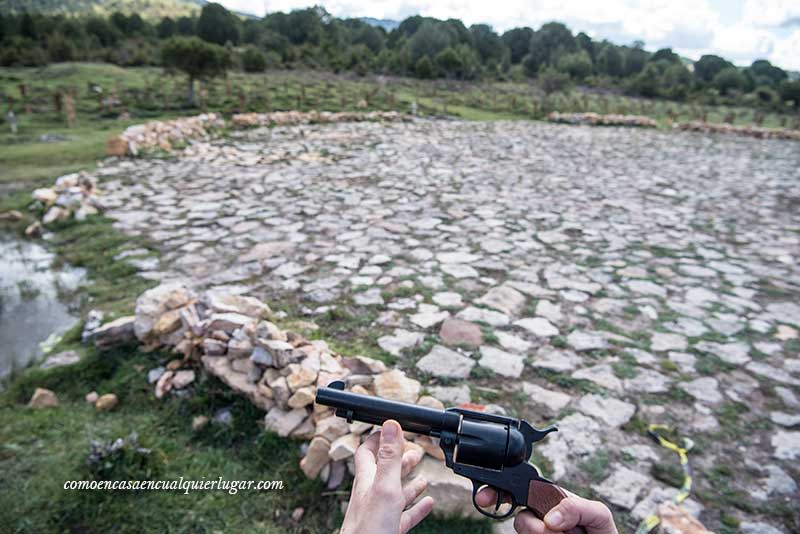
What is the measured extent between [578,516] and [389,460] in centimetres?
56

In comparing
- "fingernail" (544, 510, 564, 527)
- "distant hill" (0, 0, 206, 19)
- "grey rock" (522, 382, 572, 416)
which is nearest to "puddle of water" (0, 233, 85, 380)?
"grey rock" (522, 382, 572, 416)

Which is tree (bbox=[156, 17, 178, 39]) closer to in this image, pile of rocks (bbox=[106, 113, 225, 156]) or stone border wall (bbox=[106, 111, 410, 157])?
stone border wall (bbox=[106, 111, 410, 157])

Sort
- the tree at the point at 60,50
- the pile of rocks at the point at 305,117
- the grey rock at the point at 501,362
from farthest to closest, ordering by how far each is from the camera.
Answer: the tree at the point at 60,50 < the pile of rocks at the point at 305,117 < the grey rock at the point at 501,362

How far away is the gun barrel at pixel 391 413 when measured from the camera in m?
1.50

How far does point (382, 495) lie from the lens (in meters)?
1.19

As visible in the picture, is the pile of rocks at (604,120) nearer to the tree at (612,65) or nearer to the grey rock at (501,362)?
the grey rock at (501,362)

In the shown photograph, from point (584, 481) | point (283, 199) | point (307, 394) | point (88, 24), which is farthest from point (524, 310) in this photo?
point (88, 24)

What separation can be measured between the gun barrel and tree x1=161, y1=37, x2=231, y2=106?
1736 centimetres

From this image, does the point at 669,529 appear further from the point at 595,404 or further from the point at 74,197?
the point at 74,197

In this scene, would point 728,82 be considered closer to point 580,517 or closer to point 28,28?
point 580,517

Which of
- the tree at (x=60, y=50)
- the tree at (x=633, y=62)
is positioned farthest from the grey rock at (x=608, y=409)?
the tree at (x=633, y=62)

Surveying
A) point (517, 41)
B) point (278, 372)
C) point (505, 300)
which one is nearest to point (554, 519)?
point (278, 372)

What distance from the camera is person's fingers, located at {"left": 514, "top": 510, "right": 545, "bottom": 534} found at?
56.9 inches

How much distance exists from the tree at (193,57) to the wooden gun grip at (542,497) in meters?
17.8
